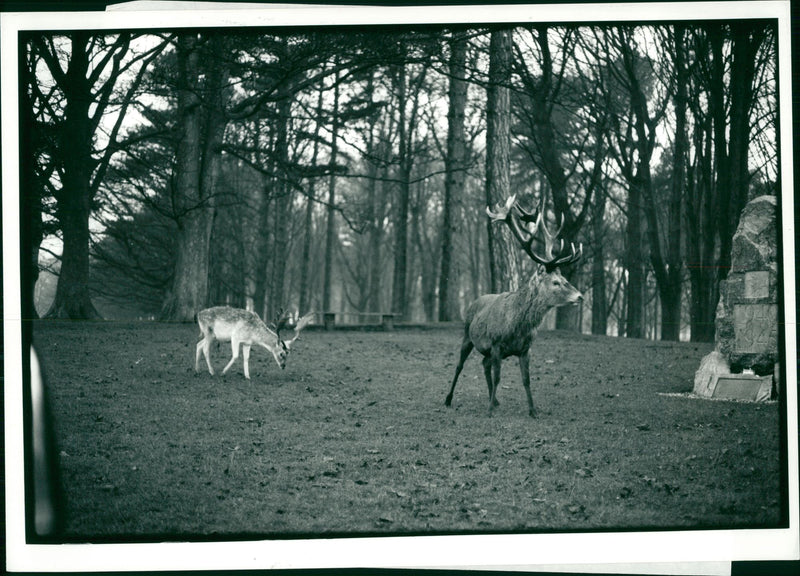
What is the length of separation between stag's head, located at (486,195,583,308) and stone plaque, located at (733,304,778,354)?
1.27 m

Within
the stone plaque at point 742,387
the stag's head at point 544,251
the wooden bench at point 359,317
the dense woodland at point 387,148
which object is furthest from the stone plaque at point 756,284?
the wooden bench at point 359,317

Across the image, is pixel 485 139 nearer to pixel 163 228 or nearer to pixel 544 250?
pixel 544 250

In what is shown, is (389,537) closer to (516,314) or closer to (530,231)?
(516,314)

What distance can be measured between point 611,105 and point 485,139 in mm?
1241

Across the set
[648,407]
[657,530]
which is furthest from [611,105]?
[657,530]

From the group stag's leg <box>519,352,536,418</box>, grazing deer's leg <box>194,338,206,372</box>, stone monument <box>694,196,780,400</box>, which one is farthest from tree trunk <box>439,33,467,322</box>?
grazing deer's leg <box>194,338,206,372</box>

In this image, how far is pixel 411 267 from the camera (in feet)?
27.8

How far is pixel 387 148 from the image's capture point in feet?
18.5

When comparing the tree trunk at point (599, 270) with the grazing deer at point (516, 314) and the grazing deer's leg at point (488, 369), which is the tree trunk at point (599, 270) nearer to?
the grazing deer at point (516, 314)

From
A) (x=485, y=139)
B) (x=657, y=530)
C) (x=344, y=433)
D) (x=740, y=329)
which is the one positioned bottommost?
(x=657, y=530)

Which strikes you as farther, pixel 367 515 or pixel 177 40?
pixel 177 40

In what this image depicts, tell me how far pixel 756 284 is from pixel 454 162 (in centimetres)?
272

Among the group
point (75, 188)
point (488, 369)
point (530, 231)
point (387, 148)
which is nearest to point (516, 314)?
point (488, 369)

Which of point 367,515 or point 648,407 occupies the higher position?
point 648,407
